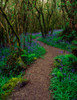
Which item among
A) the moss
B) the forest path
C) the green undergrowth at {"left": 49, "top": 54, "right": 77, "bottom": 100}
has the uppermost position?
the moss

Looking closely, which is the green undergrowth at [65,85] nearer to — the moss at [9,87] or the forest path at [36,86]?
the forest path at [36,86]

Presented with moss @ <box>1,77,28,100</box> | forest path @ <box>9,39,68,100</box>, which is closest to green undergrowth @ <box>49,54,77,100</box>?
forest path @ <box>9,39,68,100</box>

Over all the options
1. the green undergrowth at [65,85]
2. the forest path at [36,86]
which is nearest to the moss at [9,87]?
the forest path at [36,86]

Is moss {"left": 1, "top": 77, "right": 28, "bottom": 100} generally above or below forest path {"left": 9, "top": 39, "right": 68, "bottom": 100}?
above

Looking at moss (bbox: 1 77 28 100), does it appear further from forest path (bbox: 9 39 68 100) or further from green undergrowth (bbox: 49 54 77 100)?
green undergrowth (bbox: 49 54 77 100)

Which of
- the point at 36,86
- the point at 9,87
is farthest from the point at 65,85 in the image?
the point at 9,87

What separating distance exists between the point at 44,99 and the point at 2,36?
8126 mm

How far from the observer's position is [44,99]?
12.3ft

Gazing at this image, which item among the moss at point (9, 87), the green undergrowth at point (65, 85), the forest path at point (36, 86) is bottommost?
the forest path at point (36, 86)

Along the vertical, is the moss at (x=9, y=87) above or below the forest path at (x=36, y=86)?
above

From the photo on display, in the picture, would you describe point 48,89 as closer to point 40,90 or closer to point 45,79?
point 40,90

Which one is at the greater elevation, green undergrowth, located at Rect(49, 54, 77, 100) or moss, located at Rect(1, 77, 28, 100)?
moss, located at Rect(1, 77, 28, 100)

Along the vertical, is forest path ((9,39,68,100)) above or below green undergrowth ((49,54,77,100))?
below

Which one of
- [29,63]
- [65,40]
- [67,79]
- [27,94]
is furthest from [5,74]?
[65,40]
